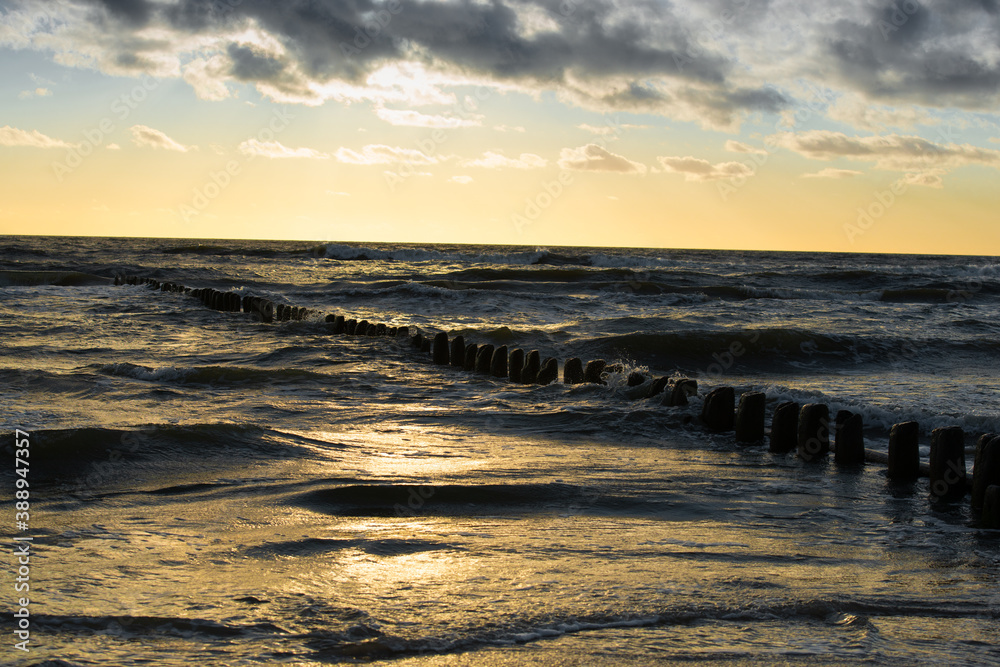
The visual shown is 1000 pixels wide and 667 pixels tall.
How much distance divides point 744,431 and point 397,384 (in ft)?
14.8

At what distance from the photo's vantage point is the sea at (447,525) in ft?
9.84

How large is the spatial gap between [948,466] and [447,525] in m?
3.34

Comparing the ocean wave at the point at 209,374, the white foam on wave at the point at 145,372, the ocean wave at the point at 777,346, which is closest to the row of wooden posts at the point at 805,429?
the ocean wave at the point at 209,374

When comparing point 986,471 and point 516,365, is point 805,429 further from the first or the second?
point 516,365

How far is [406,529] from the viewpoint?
4.37m

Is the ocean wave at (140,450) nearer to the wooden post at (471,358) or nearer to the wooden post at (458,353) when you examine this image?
the wooden post at (471,358)

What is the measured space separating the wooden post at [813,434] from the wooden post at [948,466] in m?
1.06

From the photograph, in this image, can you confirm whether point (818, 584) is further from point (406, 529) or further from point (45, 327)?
point (45, 327)

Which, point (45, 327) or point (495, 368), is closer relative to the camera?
point (495, 368)

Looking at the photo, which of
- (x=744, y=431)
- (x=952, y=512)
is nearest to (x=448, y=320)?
(x=744, y=431)

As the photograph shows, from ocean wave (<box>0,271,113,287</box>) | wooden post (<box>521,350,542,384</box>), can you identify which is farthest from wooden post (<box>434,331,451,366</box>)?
ocean wave (<box>0,271,113,287</box>)

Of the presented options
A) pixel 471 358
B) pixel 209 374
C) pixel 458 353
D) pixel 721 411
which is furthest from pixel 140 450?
pixel 458 353

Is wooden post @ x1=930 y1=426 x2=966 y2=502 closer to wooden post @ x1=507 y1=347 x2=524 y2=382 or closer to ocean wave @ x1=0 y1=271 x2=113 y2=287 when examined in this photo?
wooden post @ x1=507 y1=347 x2=524 y2=382

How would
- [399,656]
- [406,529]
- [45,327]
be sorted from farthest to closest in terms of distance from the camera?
1. [45,327]
2. [406,529]
3. [399,656]
